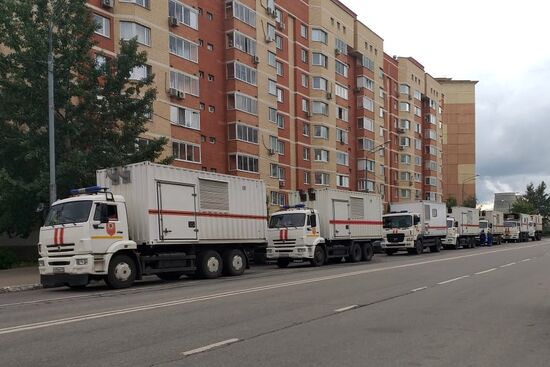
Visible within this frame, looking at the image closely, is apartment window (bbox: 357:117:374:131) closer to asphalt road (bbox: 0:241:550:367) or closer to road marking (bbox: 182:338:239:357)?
asphalt road (bbox: 0:241:550:367)

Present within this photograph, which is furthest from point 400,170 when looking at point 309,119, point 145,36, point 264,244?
point 264,244

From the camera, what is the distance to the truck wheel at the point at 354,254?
28.6 meters

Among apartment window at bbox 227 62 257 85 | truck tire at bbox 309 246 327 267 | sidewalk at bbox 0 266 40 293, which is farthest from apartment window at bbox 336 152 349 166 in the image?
sidewalk at bbox 0 266 40 293

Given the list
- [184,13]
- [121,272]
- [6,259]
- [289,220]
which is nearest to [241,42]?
[184,13]

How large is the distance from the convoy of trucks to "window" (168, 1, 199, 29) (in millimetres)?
19702

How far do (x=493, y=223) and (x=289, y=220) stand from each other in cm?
3851

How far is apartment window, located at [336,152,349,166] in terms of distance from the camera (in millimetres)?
63281

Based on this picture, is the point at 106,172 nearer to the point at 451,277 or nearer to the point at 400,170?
the point at 451,277

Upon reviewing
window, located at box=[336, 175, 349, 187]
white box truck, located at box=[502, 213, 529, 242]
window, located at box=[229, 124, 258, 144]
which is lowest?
white box truck, located at box=[502, 213, 529, 242]

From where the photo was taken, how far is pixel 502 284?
15.7 m

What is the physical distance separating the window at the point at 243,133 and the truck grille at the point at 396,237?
1547cm

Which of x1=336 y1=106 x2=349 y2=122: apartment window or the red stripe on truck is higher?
x1=336 y1=106 x2=349 y2=122: apartment window

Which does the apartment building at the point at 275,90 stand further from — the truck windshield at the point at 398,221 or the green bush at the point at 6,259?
the green bush at the point at 6,259

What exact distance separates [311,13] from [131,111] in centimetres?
3818
